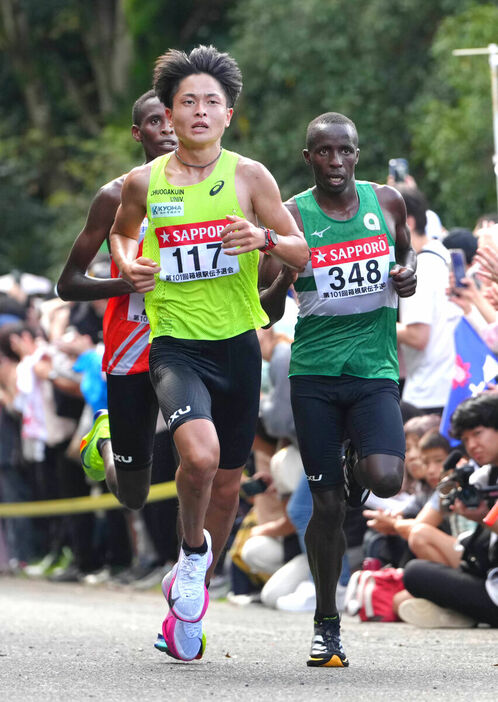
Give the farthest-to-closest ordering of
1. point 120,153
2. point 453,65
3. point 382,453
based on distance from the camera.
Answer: point 120,153
point 453,65
point 382,453

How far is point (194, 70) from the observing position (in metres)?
6.96

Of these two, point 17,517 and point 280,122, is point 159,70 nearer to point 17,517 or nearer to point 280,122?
point 17,517

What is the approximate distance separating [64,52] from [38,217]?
474cm

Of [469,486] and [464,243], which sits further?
[464,243]

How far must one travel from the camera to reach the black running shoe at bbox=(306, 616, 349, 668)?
7039mm

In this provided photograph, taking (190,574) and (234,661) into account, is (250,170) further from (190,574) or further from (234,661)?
(234,661)

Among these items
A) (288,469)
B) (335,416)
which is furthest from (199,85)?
(288,469)

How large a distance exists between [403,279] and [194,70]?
1.30 meters

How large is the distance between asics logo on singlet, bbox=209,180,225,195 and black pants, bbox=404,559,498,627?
3.08m

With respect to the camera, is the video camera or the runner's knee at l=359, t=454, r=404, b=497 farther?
the video camera

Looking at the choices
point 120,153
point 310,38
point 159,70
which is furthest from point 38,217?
point 159,70

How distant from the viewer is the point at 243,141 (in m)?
29.2

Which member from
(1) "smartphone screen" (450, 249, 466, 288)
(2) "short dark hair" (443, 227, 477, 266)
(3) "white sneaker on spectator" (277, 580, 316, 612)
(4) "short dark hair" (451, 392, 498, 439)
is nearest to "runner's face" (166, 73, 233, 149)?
(1) "smartphone screen" (450, 249, 466, 288)

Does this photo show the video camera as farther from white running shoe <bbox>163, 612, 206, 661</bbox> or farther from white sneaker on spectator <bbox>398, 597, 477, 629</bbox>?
white running shoe <bbox>163, 612, 206, 661</bbox>
